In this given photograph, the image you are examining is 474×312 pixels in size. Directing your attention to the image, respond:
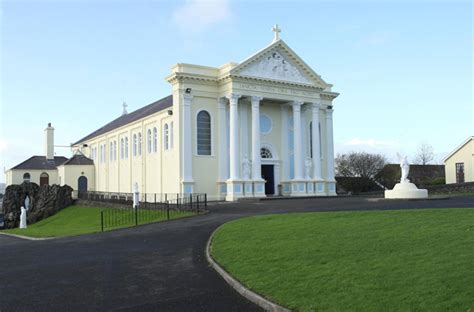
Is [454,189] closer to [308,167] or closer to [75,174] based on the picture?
[308,167]

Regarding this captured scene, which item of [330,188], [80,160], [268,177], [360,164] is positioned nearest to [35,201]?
[80,160]

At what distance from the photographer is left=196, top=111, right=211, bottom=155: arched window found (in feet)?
119

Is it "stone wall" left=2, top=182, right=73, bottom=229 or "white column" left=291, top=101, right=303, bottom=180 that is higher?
"white column" left=291, top=101, right=303, bottom=180

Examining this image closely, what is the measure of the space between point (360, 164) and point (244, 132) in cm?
3171

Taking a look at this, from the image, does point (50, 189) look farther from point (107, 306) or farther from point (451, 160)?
point (107, 306)

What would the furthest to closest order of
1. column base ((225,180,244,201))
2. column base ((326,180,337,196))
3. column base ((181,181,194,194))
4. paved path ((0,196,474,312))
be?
column base ((326,180,337,196)), column base ((225,180,244,201)), column base ((181,181,194,194)), paved path ((0,196,474,312))

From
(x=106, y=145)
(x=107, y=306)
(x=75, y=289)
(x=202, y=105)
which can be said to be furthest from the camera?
(x=106, y=145)

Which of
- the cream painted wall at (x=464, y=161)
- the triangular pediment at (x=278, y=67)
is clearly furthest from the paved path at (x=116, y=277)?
the cream painted wall at (x=464, y=161)

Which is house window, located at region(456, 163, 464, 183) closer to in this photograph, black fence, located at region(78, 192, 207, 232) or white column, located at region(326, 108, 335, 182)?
white column, located at region(326, 108, 335, 182)

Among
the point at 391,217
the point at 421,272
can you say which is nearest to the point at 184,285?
the point at 421,272

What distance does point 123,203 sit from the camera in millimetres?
33625

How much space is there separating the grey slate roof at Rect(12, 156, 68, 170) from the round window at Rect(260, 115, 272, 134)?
118ft

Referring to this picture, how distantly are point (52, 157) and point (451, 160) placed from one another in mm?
49362

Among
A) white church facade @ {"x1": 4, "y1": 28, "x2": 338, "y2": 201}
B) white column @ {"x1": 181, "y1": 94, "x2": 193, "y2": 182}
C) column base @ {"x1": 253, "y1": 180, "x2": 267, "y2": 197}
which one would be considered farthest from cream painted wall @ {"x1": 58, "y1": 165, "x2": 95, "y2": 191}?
column base @ {"x1": 253, "y1": 180, "x2": 267, "y2": 197}
